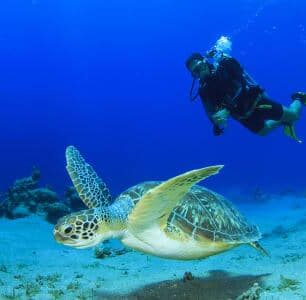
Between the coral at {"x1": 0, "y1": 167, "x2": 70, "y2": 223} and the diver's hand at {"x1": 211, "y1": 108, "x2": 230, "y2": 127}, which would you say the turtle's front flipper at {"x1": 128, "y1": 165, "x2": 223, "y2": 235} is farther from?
the coral at {"x1": 0, "y1": 167, "x2": 70, "y2": 223}

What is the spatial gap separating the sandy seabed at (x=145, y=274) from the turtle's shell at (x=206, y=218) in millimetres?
603

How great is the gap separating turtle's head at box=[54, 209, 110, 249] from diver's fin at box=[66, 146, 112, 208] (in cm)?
132

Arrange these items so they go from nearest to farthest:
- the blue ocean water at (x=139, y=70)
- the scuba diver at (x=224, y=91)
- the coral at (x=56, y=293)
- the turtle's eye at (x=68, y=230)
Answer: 1. the turtle's eye at (x=68, y=230)
2. the coral at (x=56, y=293)
3. the scuba diver at (x=224, y=91)
4. the blue ocean water at (x=139, y=70)

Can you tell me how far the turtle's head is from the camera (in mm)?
4070

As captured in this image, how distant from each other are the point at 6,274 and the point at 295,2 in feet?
280

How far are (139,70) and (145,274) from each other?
117 m

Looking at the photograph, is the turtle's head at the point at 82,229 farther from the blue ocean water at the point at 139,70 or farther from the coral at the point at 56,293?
the blue ocean water at the point at 139,70

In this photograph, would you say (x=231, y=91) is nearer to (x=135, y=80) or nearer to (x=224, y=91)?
(x=224, y=91)

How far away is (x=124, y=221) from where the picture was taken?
445 centimetres

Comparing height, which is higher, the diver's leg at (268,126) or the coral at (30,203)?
the coral at (30,203)

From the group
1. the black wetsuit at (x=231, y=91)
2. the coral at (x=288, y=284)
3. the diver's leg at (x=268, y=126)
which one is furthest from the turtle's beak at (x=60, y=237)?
the diver's leg at (x=268, y=126)

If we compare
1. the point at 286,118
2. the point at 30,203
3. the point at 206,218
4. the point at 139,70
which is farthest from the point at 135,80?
the point at 206,218

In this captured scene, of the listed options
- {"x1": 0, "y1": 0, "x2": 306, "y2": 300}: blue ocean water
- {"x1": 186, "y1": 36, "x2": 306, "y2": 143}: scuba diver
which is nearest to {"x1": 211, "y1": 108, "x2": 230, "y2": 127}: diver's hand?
{"x1": 186, "y1": 36, "x2": 306, "y2": 143}: scuba diver

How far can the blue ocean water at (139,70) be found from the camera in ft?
279
